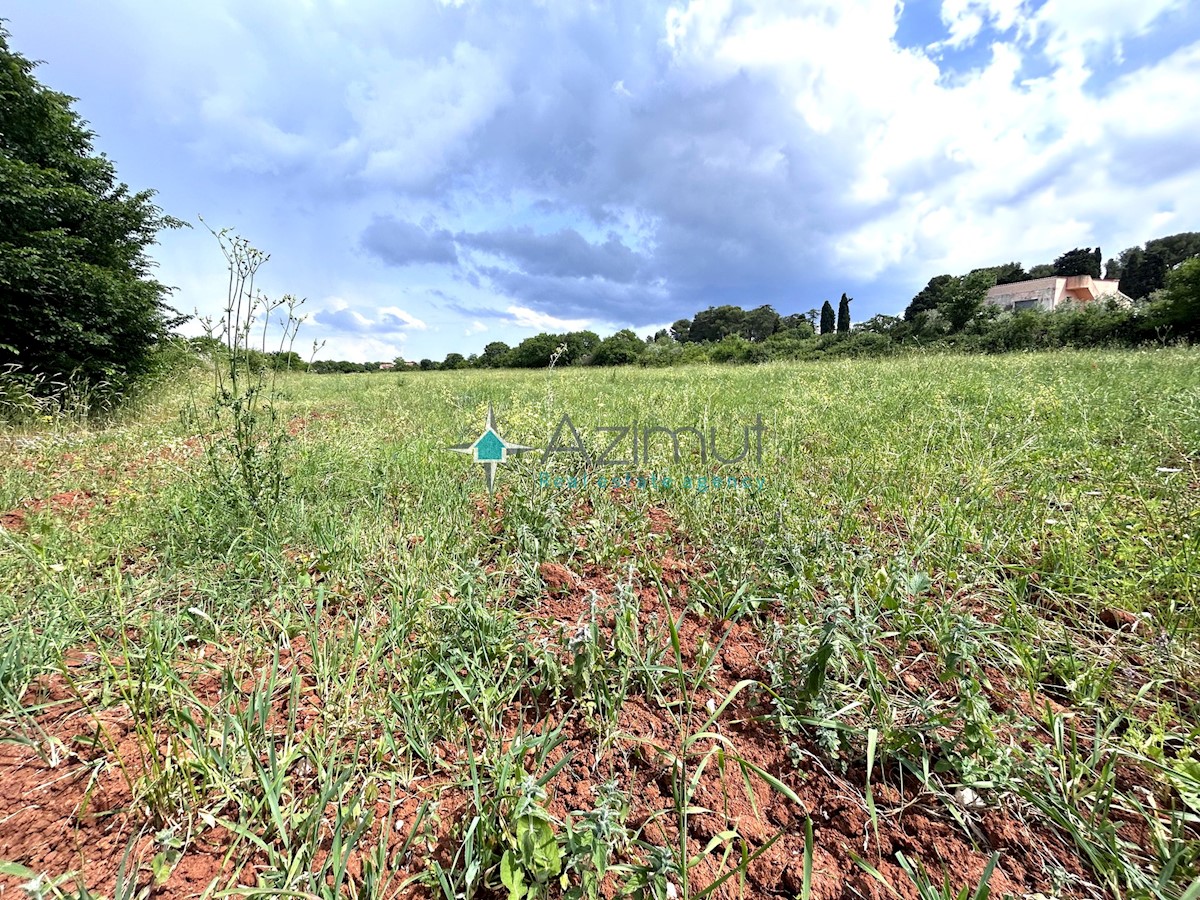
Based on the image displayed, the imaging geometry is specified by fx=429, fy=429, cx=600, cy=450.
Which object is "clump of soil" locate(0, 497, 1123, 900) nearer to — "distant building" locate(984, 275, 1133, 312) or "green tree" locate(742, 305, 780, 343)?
"distant building" locate(984, 275, 1133, 312)

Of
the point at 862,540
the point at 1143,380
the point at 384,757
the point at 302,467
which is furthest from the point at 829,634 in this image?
the point at 1143,380

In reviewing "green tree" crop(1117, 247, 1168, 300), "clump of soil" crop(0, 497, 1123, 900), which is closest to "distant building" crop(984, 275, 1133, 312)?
"green tree" crop(1117, 247, 1168, 300)

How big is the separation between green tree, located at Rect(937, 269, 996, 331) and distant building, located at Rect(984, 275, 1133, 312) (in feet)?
80.7

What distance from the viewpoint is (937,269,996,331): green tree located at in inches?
894

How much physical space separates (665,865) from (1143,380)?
694 centimetres

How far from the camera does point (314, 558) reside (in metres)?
1.94

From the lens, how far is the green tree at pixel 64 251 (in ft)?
17.0

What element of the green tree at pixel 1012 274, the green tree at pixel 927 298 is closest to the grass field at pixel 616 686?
the green tree at pixel 927 298

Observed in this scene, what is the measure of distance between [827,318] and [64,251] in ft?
175

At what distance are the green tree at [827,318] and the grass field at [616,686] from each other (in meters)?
50.5

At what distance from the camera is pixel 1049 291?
43906 millimetres

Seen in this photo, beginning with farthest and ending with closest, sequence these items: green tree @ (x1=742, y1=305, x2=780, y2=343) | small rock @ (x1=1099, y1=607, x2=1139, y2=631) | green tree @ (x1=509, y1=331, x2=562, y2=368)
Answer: green tree @ (x1=742, y1=305, x2=780, y2=343)
green tree @ (x1=509, y1=331, x2=562, y2=368)
small rock @ (x1=1099, y1=607, x2=1139, y2=631)

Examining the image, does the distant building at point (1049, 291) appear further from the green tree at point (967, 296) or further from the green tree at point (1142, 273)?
the green tree at point (967, 296)

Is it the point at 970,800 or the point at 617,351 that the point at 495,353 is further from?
the point at 970,800
